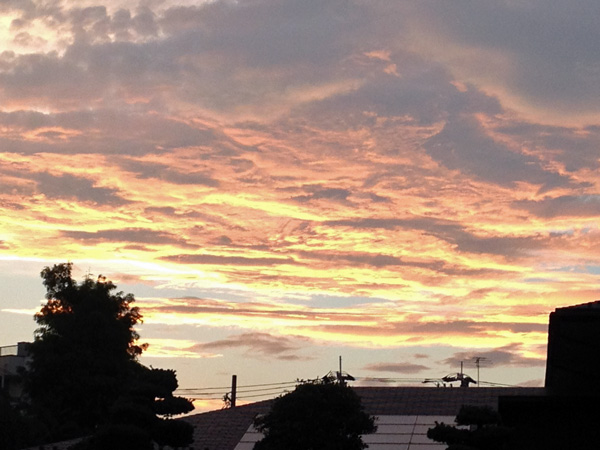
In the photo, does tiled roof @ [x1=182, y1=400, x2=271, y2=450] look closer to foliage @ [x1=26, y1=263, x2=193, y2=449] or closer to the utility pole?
foliage @ [x1=26, y1=263, x2=193, y2=449]

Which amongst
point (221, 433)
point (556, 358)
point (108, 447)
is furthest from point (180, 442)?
point (556, 358)

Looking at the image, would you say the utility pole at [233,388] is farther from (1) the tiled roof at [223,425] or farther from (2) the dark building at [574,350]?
(2) the dark building at [574,350]

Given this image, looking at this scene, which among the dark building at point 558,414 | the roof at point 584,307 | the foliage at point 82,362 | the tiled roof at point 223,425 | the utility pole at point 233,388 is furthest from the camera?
the utility pole at point 233,388

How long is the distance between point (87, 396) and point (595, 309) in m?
47.0

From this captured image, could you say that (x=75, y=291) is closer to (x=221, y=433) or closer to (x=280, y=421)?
(x=221, y=433)

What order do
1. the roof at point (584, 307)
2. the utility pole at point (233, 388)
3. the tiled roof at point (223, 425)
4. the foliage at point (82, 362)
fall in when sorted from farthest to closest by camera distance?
the utility pole at point (233, 388), the foliage at point (82, 362), the tiled roof at point (223, 425), the roof at point (584, 307)

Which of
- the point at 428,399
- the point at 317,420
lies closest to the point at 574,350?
the point at 317,420

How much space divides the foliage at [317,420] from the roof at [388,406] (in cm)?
945

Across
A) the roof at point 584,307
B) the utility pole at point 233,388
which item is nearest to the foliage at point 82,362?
the utility pole at point 233,388

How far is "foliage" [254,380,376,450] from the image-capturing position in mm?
40656

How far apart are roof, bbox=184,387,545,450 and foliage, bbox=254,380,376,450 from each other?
31.0 ft

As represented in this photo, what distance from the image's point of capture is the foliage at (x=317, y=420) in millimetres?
40656

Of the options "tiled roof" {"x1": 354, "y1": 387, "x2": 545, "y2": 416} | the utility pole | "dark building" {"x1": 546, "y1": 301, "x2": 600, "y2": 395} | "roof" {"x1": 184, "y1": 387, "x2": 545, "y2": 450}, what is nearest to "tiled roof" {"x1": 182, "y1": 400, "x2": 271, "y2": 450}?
"roof" {"x1": 184, "y1": 387, "x2": 545, "y2": 450}

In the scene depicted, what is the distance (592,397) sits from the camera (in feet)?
139
